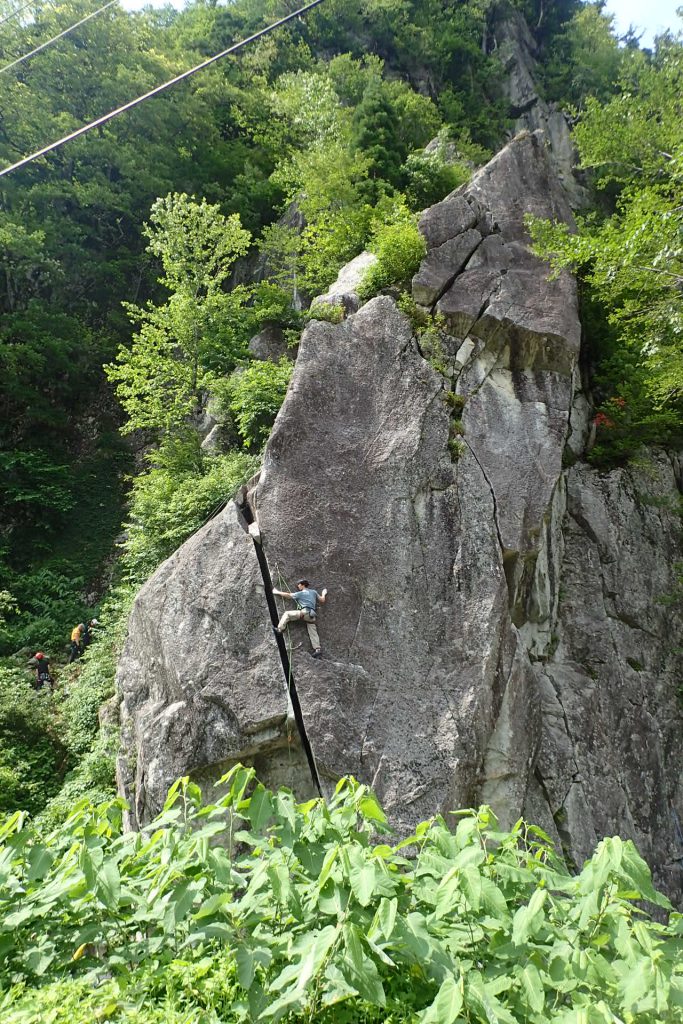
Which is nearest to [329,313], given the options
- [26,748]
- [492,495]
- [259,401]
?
[259,401]

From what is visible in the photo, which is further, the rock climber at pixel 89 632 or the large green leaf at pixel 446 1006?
the rock climber at pixel 89 632

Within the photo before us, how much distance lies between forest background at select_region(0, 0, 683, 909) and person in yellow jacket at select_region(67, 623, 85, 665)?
467 mm

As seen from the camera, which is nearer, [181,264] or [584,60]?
[181,264]

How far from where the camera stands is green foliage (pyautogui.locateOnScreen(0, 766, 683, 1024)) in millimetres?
1860

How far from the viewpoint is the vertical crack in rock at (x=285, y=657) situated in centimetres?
798

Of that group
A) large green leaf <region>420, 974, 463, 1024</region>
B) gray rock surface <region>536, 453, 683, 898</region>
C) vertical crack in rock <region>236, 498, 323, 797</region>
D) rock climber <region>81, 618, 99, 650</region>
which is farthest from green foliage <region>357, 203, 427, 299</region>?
large green leaf <region>420, 974, 463, 1024</region>

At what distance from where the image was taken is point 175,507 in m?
11.3

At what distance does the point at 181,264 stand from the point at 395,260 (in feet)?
22.2

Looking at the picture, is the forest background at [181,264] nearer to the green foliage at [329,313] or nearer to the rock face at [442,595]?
the green foliage at [329,313]

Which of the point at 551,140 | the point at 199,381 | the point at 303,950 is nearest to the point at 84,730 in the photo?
the point at 199,381

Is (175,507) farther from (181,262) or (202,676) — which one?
(181,262)

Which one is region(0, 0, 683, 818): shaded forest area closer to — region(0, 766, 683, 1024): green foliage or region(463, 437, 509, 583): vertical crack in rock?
region(463, 437, 509, 583): vertical crack in rock

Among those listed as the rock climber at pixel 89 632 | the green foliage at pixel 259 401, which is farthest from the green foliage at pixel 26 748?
the green foliage at pixel 259 401

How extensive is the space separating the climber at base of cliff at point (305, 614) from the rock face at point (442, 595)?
6.7 inches
